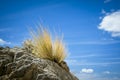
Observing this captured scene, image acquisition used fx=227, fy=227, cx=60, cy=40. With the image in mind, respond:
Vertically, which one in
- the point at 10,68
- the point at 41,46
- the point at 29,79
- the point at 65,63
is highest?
the point at 41,46

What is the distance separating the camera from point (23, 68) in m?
5.13

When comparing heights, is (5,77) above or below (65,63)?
below

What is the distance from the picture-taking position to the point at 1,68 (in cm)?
546

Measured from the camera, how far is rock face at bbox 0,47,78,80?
5.05m

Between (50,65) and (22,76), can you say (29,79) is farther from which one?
(50,65)

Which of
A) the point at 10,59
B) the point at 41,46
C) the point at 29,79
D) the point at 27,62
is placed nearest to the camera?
the point at 29,79

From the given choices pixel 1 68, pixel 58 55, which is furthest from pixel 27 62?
pixel 58 55

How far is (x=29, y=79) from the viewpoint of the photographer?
5020 mm

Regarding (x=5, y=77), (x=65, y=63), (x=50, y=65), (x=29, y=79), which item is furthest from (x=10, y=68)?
(x=65, y=63)

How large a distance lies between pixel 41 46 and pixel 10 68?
5.32ft

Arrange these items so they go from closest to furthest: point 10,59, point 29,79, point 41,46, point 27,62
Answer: point 29,79
point 27,62
point 10,59
point 41,46

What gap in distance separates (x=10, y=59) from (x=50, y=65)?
1025 millimetres

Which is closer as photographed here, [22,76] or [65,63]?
[22,76]

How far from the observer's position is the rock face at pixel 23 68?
5055 mm
